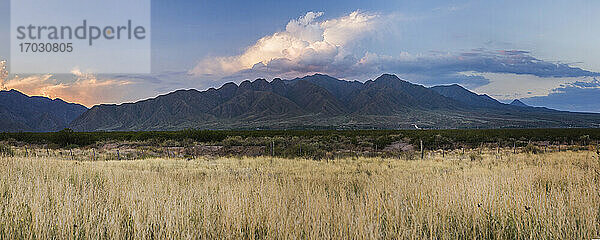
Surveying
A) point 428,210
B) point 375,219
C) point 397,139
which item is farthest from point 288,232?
point 397,139

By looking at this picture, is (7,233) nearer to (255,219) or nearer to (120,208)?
(120,208)

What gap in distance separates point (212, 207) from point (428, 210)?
3276mm

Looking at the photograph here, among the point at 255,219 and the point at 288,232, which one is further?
the point at 255,219

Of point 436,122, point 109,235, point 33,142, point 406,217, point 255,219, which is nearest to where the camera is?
point 109,235

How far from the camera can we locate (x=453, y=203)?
534 cm

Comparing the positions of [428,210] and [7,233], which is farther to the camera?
[428,210]

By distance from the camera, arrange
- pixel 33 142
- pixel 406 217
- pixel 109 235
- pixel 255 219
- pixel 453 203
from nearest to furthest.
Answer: pixel 109 235, pixel 255 219, pixel 406 217, pixel 453 203, pixel 33 142

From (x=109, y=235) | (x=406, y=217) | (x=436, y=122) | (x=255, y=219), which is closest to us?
(x=109, y=235)

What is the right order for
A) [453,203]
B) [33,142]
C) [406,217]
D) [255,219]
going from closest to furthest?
[255,219] < [406,217] < [453,203] < [33,142]

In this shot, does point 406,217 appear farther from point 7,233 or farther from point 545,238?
point 7,233

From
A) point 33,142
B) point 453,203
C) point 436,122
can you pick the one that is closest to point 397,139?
point 453,203

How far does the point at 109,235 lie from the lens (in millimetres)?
3861

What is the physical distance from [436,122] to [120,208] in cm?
18636

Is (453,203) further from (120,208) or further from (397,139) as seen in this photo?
(397,139)
